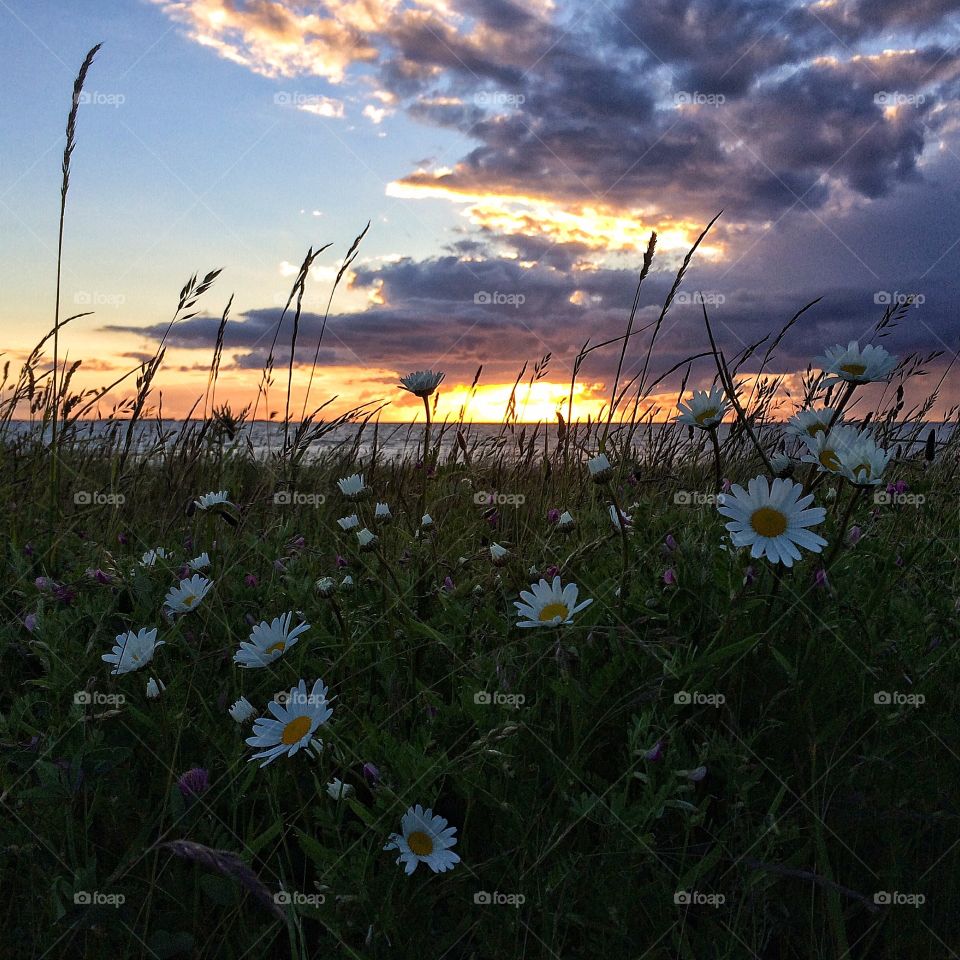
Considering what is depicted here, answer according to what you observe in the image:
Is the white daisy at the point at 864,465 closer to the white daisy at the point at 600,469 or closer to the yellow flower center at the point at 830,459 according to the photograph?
the yellow flower center at the point at 830,459

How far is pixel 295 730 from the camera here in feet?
4.65

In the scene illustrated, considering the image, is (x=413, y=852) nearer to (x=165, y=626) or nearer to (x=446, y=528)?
(x=165, y=626)

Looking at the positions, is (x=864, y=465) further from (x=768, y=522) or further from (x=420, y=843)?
(x=420, y=843)

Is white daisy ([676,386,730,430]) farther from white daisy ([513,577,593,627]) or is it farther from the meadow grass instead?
white daisy ([513,577,593,627])

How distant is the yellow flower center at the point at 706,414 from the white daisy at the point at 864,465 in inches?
16.0

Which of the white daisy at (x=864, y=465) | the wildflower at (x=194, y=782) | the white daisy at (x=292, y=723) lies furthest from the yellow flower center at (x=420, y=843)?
the white daisy at (x=864, y=465)

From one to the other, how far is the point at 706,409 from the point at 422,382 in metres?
0.91

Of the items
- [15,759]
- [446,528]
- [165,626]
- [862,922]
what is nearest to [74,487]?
[446,528]

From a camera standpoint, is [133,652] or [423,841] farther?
[133,652]

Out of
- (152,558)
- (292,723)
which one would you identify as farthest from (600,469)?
(152,558)

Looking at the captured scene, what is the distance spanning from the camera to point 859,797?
1478 mm

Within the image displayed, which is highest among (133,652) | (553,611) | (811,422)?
(811,422)

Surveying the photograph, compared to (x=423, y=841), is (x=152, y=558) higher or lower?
higher

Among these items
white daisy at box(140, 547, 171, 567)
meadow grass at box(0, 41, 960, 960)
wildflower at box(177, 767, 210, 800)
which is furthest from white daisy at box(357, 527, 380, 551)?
white daisy at box(140, 547, 171, 567)
